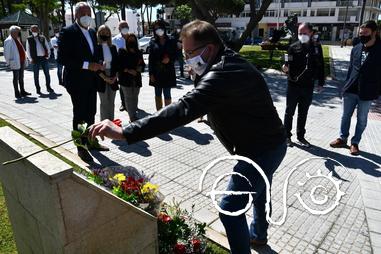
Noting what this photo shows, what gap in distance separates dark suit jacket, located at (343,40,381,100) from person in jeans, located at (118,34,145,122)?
404cm

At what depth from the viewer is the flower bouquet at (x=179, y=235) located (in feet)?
9.46

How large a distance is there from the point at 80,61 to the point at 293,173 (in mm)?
3415

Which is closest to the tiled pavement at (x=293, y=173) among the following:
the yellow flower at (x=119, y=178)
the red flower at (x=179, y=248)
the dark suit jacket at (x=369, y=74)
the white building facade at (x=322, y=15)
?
the red flower at (x=179, y=248)

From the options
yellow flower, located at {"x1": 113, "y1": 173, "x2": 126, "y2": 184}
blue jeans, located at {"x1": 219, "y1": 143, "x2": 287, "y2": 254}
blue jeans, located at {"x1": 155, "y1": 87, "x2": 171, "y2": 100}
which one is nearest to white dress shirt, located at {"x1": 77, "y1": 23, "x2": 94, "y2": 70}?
blue jeans, located at {"x1": 155, "y1": 87, "x2": 171, "y2": 100}

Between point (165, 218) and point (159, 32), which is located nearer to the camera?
point (165, 218)

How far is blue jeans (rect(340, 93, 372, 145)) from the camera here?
571 centimetres

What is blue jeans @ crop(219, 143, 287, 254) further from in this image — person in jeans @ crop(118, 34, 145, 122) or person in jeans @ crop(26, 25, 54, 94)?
person in jeans @ crop(26, 25, 54, 94)

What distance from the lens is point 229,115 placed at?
2357 mm

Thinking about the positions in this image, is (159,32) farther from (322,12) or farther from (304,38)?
(322,12)

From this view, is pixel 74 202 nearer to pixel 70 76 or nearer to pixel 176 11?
pixel 70 76

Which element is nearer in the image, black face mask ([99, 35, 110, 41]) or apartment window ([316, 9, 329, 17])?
black face mask ([99, 35, 110, 41])

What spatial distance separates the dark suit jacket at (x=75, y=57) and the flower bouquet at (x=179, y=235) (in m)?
2.67

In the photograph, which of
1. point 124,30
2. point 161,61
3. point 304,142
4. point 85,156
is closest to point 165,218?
point 85,156

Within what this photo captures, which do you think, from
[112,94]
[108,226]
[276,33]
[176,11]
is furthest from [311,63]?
[176,11]
